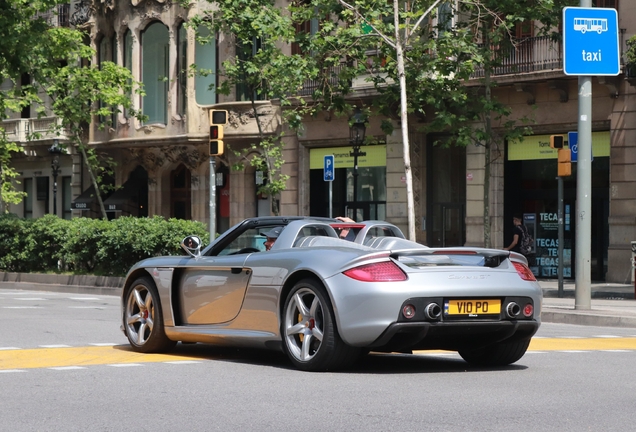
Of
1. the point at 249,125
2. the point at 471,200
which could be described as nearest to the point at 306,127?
the point at 249,125

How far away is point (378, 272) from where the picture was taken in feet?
29.5

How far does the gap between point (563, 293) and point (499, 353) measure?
49.2 feet

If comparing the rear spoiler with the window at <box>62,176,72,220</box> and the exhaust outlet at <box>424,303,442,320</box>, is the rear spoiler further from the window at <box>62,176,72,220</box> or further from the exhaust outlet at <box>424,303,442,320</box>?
the window at <box>62,176,72,220</box>

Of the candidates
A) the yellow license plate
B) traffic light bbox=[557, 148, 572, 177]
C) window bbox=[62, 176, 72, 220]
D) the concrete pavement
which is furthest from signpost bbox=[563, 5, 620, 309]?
window bbox=[62, 176, 72, 220]

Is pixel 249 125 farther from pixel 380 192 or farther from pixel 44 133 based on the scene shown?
pixel 44 133

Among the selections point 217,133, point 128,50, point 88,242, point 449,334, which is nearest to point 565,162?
point 217,133

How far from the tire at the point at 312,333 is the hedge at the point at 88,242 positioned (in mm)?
17157

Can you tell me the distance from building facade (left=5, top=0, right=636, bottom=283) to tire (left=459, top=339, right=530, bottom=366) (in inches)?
768

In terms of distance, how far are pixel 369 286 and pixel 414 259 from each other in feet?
1.50

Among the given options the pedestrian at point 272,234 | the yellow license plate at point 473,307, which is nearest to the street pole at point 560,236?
the pedestrian at point 272,234

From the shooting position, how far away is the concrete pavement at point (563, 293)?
58.1ft

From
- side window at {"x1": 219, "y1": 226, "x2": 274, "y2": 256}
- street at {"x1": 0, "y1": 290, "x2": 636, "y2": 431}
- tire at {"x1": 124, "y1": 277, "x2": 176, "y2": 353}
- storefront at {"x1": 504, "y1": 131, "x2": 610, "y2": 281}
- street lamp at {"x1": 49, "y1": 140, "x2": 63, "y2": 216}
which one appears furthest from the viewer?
street lamp at {"x1": 49, "y1": 140, "x2": 63, "y2": 216}

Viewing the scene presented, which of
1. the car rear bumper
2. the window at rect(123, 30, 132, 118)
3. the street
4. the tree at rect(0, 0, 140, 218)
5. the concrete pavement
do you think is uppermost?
the window at rect(123, 30, 132, 118)

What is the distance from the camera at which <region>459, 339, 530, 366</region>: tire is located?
32.4 feet
